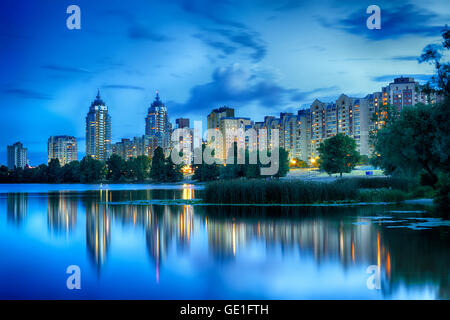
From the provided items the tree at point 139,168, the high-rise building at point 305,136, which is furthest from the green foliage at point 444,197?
the high-rise building at point 305,136

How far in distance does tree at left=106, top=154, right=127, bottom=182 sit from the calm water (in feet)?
445

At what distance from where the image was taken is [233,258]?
11.0 meters

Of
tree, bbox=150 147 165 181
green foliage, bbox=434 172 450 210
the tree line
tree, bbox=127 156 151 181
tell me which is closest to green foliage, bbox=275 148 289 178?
tree, bbox=150 147 165 181

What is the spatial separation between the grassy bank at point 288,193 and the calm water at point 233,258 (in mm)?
8447

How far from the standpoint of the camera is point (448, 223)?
1627 centimetres

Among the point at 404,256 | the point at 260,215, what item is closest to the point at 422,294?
the point at 404,256

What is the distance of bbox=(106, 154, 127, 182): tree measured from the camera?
15138 centimetres

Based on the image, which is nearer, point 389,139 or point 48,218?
point 48,218

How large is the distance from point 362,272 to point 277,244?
3996 mm

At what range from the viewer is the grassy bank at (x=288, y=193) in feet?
90.3

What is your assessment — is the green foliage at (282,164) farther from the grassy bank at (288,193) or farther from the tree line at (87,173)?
the tree line at (87,173)

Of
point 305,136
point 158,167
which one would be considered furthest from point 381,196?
point 305,136
